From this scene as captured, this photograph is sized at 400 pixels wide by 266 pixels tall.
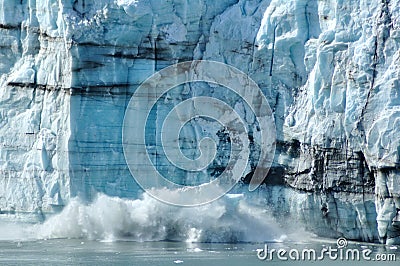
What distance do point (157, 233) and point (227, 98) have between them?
10.0 feet

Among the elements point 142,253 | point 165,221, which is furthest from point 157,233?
point 142,253

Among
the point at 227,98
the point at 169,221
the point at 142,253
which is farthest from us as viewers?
the point at 227,98

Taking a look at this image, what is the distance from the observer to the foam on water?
26.8 m

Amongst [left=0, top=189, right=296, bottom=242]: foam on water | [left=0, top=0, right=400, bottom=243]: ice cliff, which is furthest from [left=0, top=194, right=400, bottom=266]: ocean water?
[left=0, top=0, right=400, bottom=243]: ice cliff

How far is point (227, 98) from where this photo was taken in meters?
27.5

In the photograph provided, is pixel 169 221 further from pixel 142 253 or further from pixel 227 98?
pixel 227 98

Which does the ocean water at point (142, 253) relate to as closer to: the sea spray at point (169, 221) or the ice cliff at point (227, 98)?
the sea spray at point (169, 221)

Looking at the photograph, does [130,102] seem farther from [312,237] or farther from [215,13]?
[312,237]

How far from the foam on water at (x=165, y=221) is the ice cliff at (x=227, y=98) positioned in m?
0.37

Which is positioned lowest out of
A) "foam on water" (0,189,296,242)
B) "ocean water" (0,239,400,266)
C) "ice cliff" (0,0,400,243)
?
"ocean water" (0,239,400,266)

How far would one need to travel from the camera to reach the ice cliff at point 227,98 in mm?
25594

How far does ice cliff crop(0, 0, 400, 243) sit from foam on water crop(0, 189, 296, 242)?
0.37 m

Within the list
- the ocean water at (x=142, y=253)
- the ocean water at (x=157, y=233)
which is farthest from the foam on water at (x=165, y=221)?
the ocean water at (x=142, y=253)

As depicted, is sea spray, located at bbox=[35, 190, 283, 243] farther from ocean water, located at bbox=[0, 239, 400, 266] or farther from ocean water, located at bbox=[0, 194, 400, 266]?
ocean water, located at bbox=[0, 239, 400, 266]
